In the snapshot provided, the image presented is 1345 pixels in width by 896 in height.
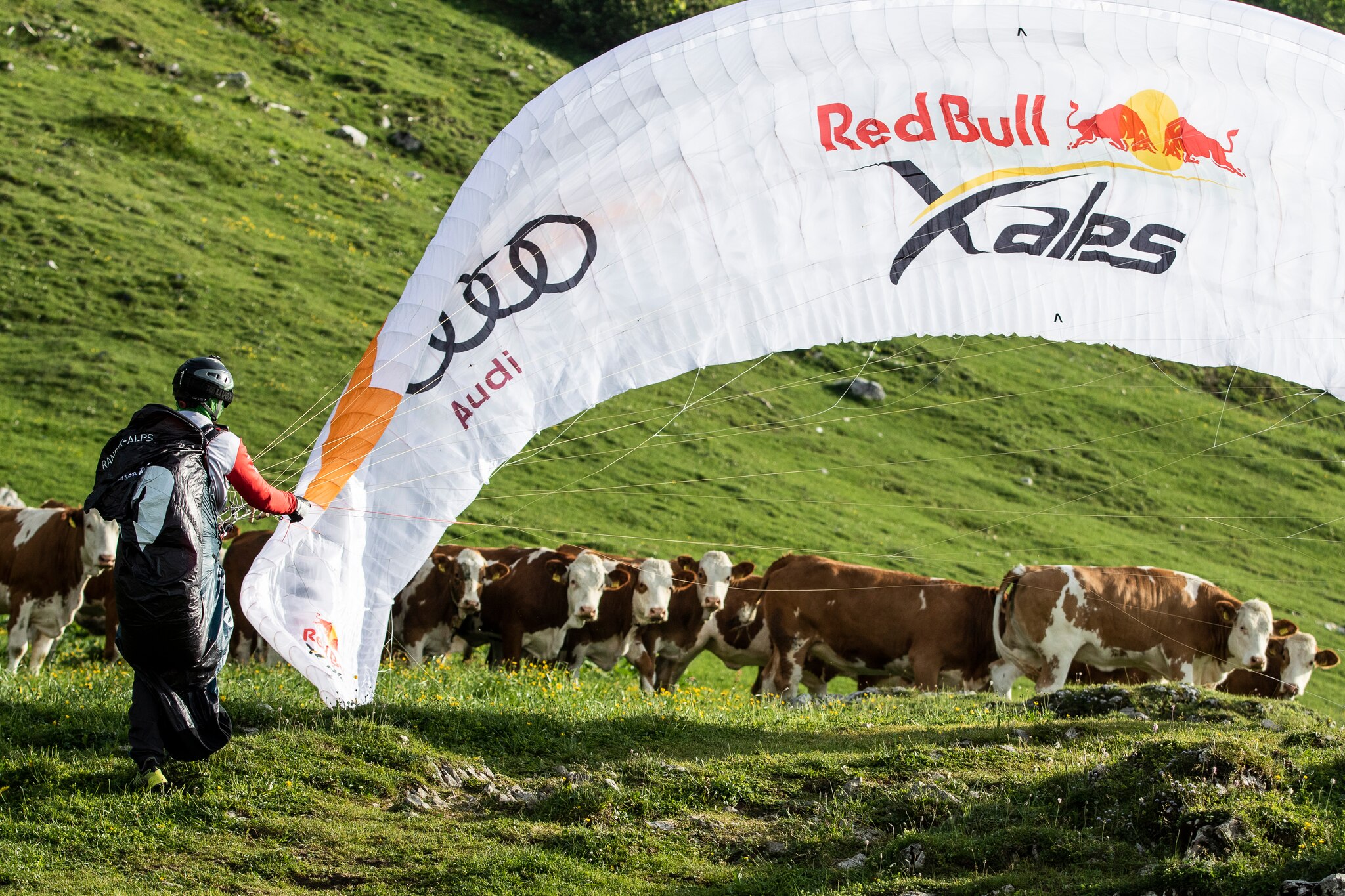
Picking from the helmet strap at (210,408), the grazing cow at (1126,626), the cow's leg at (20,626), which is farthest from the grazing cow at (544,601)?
the helmet strap at (210,408)

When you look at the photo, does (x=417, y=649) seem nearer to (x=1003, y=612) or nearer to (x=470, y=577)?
(x=470, y=577)

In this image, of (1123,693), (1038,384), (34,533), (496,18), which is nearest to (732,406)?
(1038,384)

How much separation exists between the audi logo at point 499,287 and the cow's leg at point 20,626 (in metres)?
7.65

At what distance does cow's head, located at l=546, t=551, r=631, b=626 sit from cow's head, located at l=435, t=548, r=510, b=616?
0.67 metres

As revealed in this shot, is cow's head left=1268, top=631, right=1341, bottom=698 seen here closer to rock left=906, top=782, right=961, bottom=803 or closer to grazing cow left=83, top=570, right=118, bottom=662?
rock left=906, top=782, right=961, bottom=803

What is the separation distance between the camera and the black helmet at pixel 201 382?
25.2 feet

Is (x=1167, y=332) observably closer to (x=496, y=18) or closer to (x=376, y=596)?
(x=376, y=596)

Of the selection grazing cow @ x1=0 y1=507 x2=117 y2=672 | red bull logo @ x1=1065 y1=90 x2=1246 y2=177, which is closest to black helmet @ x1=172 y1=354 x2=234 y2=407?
red bull logo @ x1=1065 y1=90 x2=1246 y2=177

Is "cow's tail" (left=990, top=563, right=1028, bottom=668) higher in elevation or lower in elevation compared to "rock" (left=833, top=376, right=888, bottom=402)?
lower

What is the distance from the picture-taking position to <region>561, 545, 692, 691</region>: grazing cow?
15758 millimetres

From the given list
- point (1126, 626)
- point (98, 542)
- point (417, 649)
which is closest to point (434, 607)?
point (417, 649)

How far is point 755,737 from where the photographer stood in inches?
393

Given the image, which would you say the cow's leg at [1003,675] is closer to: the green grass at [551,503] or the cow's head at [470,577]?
the green grass at [551,503]

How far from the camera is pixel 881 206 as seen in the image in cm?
1006
